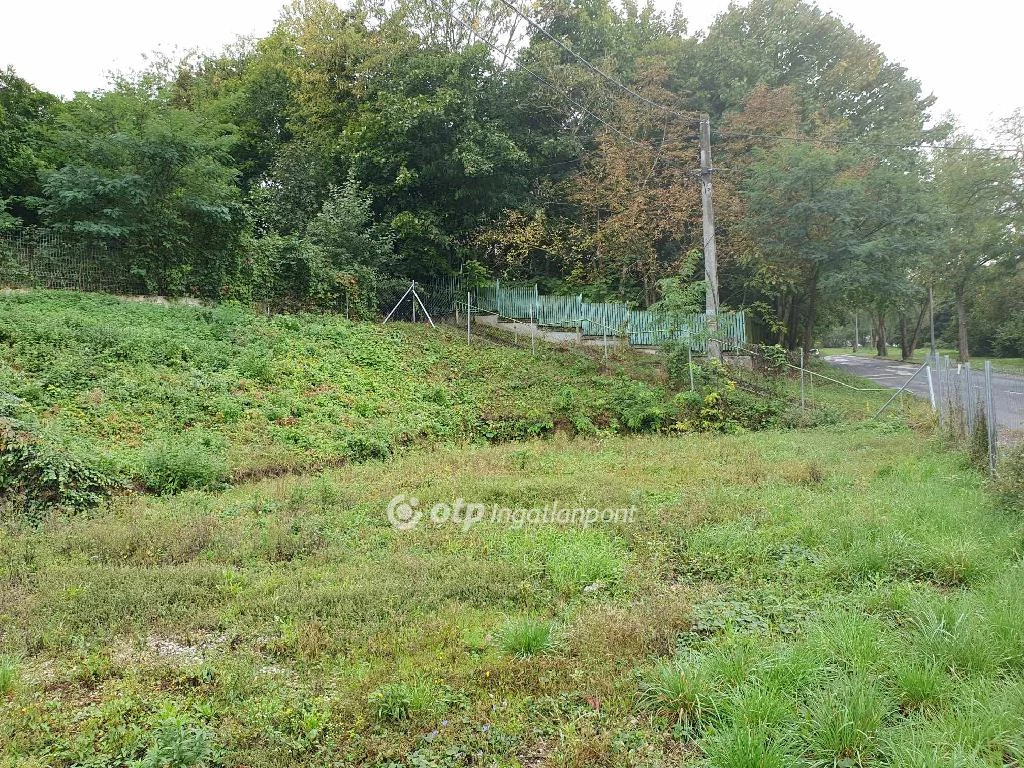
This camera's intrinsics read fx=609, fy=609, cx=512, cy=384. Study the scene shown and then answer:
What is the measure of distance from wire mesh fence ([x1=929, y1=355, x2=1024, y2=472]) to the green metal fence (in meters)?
4.44

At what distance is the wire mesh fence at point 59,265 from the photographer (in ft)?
44.6

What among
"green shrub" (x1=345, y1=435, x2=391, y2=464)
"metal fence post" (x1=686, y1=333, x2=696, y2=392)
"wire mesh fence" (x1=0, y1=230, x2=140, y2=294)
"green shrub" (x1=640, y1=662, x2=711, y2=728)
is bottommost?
"green shrub" (x1=640, y1=662, x2=711, y2=728)

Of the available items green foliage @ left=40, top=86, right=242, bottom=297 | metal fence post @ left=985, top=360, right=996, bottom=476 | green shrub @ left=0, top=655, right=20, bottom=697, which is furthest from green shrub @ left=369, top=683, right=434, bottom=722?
green foliage @ left=40, top=86, right=242, bottom=297

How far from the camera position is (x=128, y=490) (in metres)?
7.55

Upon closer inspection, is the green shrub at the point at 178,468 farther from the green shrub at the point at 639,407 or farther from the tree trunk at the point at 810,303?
the tree trunk at the point at 810,303

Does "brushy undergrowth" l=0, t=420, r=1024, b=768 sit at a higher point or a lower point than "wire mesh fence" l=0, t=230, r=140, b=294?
lower

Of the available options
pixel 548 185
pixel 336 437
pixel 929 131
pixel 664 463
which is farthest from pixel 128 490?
pixel 929 131

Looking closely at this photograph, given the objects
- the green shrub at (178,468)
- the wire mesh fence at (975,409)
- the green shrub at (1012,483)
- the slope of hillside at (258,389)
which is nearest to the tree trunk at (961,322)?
the wire mesh fence at (975,409)

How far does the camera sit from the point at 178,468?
791 centimetres

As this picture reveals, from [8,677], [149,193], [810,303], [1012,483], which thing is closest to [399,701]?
[8,677]

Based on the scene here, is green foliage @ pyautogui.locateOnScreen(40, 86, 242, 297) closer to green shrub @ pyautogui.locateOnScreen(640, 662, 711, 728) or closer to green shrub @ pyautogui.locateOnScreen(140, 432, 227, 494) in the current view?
green shrub @ pyautogui.locateOnScreen(140, 432, 227, 494)

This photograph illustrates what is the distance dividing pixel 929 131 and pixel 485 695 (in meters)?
26.9

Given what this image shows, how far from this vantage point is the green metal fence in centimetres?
1416

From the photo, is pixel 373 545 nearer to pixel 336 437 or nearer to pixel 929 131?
pixel 336 437
